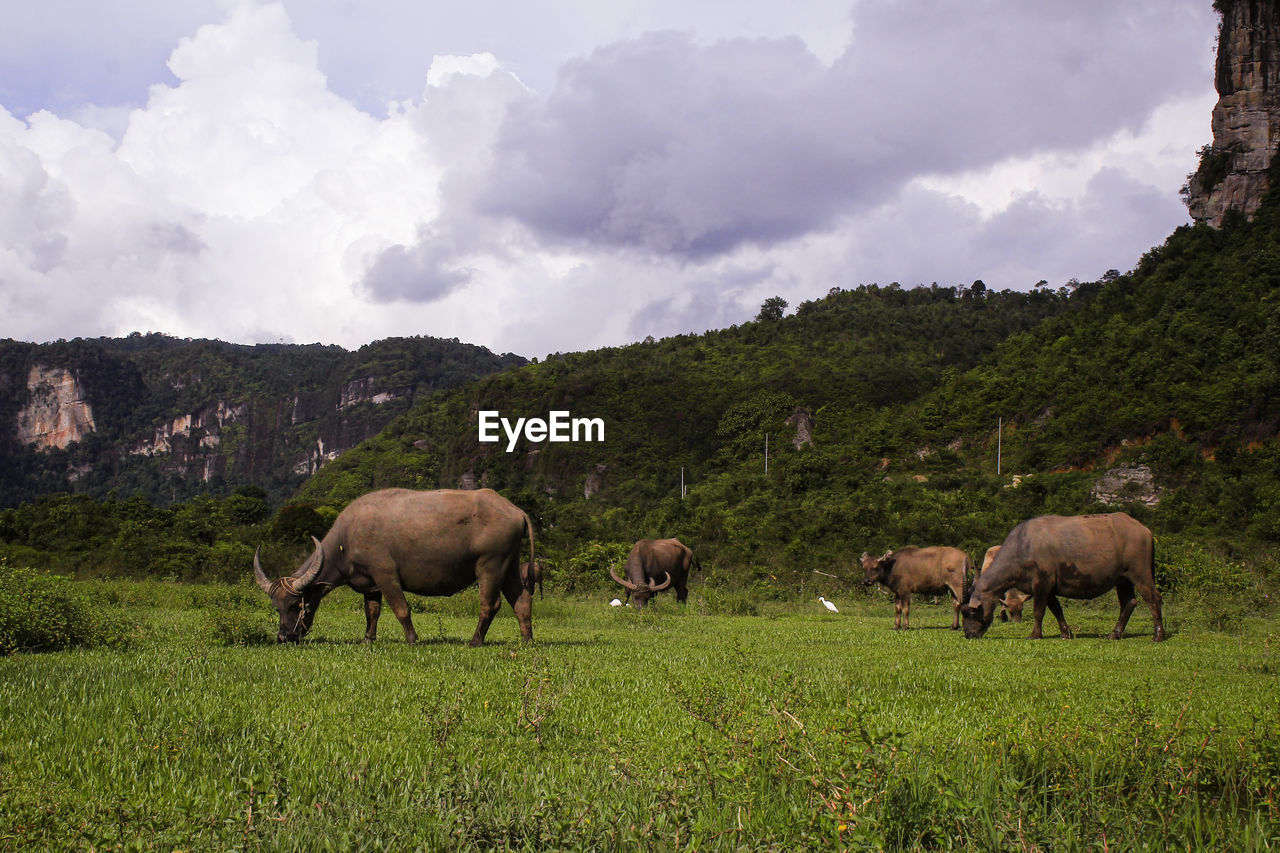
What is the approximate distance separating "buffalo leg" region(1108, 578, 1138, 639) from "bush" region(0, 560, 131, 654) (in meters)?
15.5

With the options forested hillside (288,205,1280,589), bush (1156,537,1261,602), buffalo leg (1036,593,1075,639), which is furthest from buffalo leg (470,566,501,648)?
forested hillside (288,205,1280,589)

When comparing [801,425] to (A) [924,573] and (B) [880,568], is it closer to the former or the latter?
(B) [880,568]

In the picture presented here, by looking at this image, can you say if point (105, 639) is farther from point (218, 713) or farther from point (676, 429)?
point (676, 429)

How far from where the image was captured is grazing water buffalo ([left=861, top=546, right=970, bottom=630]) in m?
19.0

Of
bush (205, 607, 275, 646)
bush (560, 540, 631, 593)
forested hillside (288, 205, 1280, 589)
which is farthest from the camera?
forested hillside (288, 205, 1280, 589)

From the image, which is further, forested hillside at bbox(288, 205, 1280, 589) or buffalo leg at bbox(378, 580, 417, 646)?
forested hillside at bbox(288, 205, 1280, 589)

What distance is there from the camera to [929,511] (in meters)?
42.3

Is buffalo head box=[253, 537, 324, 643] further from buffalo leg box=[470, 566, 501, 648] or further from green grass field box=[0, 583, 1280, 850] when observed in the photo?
buffalo leg box=[470, 566, 501, 648]

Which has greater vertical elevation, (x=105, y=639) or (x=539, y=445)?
(x=539, y=445)

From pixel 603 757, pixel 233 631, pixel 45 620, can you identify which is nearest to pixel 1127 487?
pixel 233 631

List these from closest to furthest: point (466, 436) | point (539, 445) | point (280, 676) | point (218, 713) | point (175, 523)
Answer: point (218, 713)
point (280, 676)
point (175, 523)
point (539, 445)
point (466, 436)

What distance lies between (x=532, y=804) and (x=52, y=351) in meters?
237

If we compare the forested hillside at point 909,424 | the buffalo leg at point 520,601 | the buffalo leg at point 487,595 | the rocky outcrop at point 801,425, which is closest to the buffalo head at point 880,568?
the forested hillside at point 909,424

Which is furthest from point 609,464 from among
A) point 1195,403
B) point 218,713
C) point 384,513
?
point 218,713
